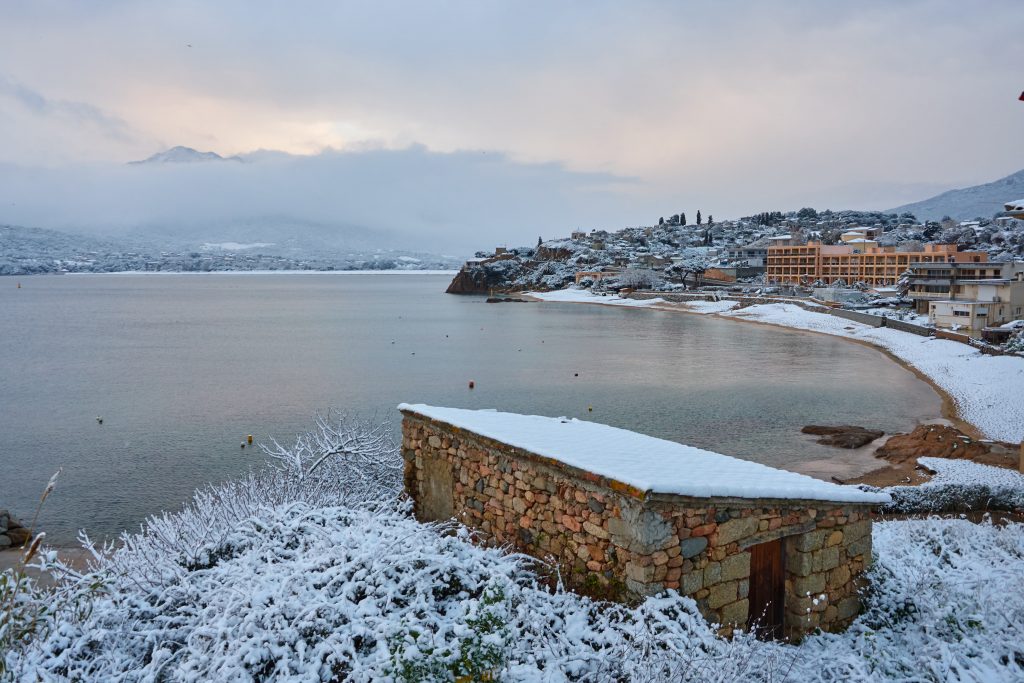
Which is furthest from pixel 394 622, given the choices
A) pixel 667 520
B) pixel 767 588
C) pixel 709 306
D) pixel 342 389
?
pixel 709 306

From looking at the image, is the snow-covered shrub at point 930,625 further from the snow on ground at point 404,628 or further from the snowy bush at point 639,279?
the snowy bush at point 639,279

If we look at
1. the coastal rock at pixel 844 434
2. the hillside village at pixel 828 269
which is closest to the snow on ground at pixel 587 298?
the hillside village at pixel 828 269

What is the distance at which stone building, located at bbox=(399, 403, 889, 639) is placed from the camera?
621 centimetres

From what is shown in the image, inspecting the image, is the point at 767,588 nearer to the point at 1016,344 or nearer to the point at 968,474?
the point at 968,474

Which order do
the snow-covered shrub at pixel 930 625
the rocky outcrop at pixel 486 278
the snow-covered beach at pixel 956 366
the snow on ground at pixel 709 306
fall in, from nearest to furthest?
the snow-covered shrub at pixel 930 625, the snow-covered beach at pixel 956 366, the snow on ground at pixel 709 306, the rocky outcrop at pixel 486 278

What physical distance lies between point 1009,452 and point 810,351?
2662cm

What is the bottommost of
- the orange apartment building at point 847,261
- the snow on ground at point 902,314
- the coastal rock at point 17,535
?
the coastal rock at point 17,535

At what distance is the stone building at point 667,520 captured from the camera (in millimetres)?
6215

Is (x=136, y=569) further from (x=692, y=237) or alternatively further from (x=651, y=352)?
(x=692, y=237)

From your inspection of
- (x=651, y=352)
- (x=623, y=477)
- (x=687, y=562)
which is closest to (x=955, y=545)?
(x=687, y=562)

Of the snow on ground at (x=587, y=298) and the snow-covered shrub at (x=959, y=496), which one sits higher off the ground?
the snow on ground at (x=587, y=298)

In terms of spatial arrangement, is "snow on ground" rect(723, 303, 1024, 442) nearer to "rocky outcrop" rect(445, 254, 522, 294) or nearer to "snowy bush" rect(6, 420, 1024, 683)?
"snowy bush" rect(6, 420, 1024, 683)

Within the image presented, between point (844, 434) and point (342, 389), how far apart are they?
20350mm

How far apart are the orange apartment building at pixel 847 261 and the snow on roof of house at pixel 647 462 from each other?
81542 mm
